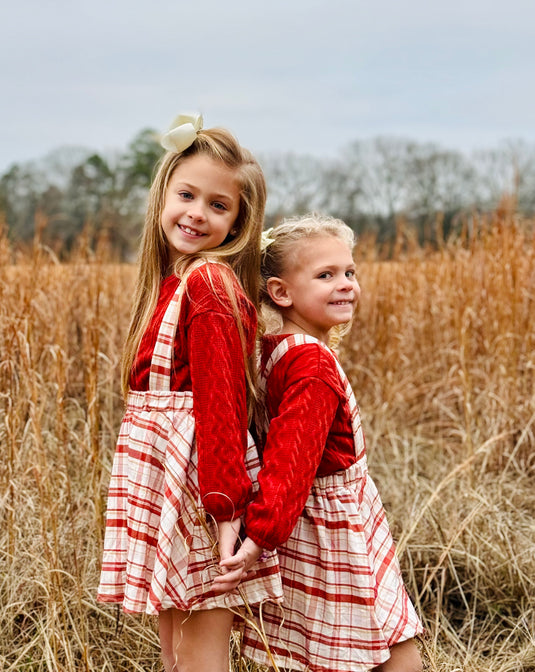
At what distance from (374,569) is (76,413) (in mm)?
2243

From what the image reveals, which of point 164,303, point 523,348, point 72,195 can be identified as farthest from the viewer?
point 72,195

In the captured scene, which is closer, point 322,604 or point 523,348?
point 322,604

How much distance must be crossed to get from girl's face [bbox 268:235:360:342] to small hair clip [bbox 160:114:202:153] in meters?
0.29

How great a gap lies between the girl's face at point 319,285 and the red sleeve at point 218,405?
20 centimetres

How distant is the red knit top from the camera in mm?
1222

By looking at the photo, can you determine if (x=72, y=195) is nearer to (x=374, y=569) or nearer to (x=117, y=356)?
(x=117, y=356)

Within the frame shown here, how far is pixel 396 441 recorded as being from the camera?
3.38 metres

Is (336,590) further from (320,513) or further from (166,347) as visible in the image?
(166,347)

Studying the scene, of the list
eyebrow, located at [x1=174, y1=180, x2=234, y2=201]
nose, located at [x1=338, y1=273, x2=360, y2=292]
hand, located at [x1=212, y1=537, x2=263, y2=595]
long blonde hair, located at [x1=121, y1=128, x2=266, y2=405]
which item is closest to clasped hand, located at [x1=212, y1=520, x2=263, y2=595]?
hand, located at [x1=212, y1=537, x2=263, y2=595]

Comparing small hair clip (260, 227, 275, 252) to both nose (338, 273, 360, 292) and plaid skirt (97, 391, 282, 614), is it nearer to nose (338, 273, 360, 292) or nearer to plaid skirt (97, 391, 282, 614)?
nose (338, 273, 360, 292)

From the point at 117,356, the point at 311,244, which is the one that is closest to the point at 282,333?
the point at 311,244

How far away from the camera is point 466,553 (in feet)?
7.43

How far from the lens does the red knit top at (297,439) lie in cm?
122

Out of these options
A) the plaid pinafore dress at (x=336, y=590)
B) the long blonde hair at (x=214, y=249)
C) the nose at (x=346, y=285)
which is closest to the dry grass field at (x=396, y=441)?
the plaid pinafore dress at (x=336, y=590)
